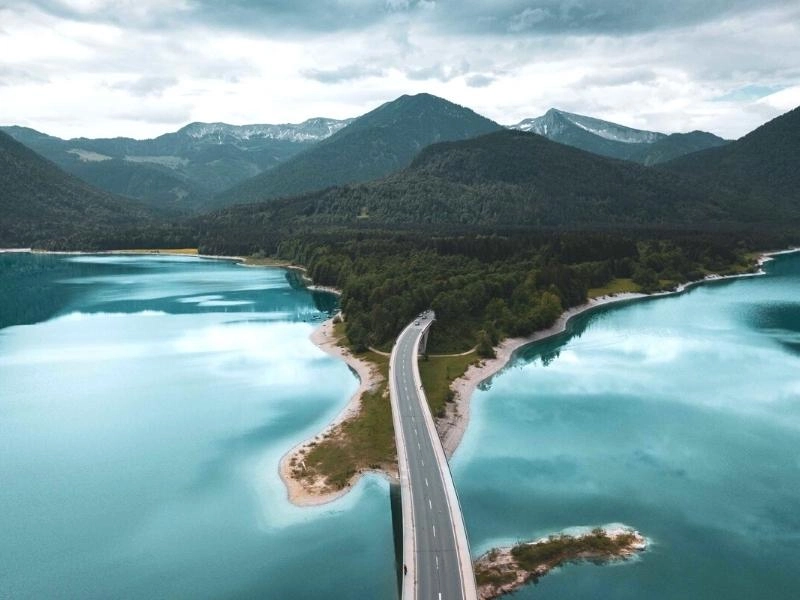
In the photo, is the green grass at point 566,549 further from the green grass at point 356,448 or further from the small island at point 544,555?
the green grass at point 356,448

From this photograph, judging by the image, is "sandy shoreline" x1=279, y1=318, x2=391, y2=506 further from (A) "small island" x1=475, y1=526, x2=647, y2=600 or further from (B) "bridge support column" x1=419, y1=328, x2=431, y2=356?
(A) "small island" x1=475, y1=526, x2=647, y2=600

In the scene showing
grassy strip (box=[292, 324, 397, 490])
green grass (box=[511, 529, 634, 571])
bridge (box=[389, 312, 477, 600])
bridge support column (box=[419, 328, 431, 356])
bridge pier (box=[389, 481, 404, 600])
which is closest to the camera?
bridge (box=[389, 312, 477, 600])

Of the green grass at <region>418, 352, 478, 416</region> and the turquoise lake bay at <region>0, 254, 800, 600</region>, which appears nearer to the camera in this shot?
the turquoise lake bay at <region>0, 254, 800, 600</region>

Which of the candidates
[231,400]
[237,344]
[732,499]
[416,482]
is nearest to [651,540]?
[732,499]

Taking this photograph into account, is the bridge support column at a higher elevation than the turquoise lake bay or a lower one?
higher

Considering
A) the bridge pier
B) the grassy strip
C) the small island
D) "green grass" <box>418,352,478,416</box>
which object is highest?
"green grass" <box>418,352,478,416</box>

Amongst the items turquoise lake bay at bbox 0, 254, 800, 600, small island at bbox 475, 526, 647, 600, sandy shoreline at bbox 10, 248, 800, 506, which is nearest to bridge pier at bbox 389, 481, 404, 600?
turquoise lake bay at bbox 0, 254, 800, 600

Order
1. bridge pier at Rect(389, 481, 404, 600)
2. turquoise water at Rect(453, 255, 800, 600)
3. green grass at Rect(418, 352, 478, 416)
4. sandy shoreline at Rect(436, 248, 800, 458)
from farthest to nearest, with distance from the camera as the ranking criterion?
green grass at Rect(418, 352, 478, 416), sandy shoreline at Rect(436, 248, 800, 458), turquoise water at Rect(453, 255, 800, 600), bridge pier at Rect(389, 481, 404, 600)
